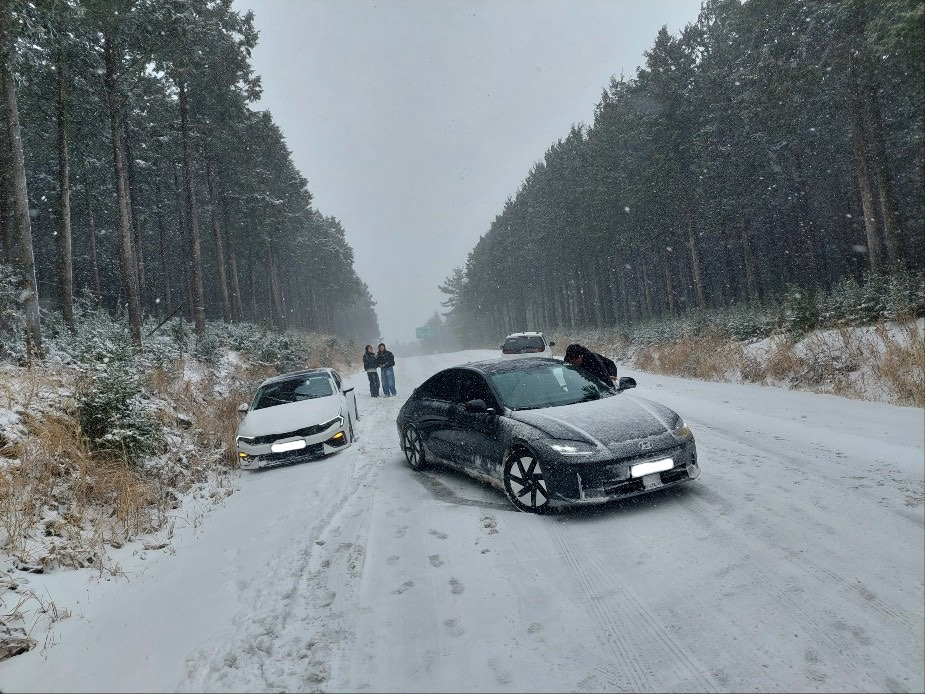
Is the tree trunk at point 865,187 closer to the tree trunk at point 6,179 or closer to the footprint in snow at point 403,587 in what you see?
the footprint in snow at point 403,587

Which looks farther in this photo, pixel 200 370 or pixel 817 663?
pixel 200 370

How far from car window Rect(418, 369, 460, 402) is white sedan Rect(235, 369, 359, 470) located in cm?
219

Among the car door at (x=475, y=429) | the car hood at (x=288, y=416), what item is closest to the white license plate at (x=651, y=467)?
the car door at (x=475, y=429)

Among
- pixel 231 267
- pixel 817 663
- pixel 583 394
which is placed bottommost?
pixel 817 663

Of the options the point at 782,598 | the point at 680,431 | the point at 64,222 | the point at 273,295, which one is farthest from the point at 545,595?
the point at 273,295

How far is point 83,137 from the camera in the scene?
20.3 metres

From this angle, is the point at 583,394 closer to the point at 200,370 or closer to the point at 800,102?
the point at 200,370

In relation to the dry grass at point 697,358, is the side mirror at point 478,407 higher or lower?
higher

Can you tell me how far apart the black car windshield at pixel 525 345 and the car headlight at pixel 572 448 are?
534 inches

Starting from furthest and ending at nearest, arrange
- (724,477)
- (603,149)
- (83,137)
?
(603,149) → (83,137) → (724,477)

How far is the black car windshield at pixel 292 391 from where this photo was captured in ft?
33.8

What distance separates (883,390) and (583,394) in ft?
19.0

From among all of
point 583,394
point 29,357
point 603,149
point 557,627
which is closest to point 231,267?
point 29,357

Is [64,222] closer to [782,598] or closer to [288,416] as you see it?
[288,416]
